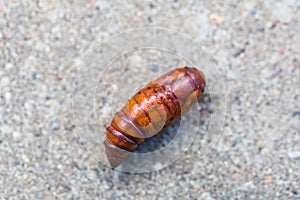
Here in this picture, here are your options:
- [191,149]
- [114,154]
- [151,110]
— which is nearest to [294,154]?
[191,149]

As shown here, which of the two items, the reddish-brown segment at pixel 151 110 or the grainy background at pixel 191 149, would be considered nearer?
the reddish-brown segment at pixel 151 110

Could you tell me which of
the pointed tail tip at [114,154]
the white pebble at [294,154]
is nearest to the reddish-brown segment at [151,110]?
the pointed tail tip at [114,154]

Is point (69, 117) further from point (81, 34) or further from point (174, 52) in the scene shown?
point (174, 52)

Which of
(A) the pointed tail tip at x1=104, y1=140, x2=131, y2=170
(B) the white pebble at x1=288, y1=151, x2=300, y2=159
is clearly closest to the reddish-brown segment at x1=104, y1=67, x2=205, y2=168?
(A) the pointed tail tip at x1=104, y1=140, x2=131, y2=170

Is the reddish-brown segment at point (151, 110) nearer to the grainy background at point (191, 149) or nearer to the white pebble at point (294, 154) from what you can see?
the grainy background at point (191, 149)

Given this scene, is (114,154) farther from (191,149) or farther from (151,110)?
(191,149)

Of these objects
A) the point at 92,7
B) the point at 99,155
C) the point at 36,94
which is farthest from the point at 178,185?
the point at 92,7
